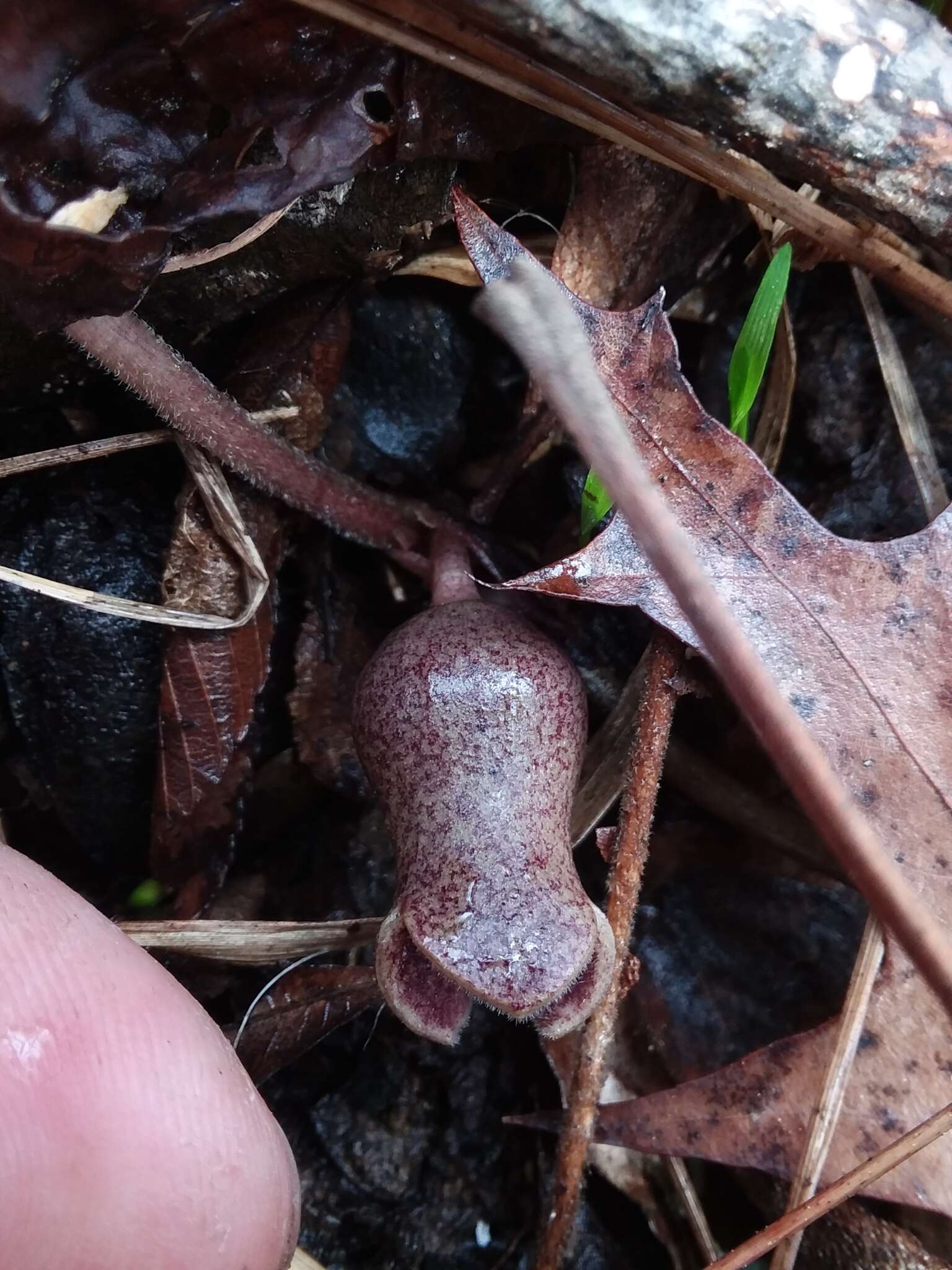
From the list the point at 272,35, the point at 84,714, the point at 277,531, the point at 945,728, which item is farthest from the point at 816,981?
the point at 272,35

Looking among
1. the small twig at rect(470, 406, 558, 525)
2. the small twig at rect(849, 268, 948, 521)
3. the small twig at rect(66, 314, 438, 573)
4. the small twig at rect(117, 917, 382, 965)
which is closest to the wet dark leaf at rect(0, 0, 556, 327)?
the small twig at rect(66, 314, 438, 573)

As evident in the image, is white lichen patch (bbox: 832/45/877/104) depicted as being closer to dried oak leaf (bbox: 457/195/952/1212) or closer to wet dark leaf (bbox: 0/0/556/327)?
dried oak leaf (bbox: 457/195/952/1212)

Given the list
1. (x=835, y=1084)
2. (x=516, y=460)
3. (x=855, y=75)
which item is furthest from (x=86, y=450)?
(x=835, y=1084)

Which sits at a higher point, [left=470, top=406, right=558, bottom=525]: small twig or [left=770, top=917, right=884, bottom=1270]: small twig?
[left=470, top=406, right=558, bottom=525]: small twig

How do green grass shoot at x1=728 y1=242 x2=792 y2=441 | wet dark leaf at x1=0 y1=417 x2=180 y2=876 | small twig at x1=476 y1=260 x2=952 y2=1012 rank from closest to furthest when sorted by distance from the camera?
small twig at x1=476 y1=260 x2=952 y2=1012 → green grass shoot at x1=728 y1=242 x2=792 y2=441 → wet dark leaf at x1=0 y1=417 x2=180 y2=876

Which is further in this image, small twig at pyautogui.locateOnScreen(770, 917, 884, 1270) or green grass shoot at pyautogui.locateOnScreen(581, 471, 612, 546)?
green grass shoot at pyautogui.locateOnScreen(581, 471, 612, 546)

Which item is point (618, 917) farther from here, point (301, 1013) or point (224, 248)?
point (224, 248)
